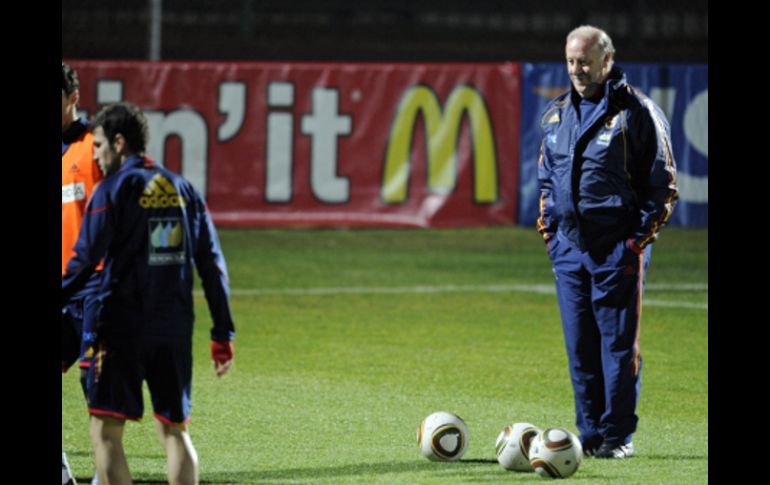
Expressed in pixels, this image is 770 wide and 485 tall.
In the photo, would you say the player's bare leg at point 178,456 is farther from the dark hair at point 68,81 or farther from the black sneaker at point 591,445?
the black sneaker at point 591,445

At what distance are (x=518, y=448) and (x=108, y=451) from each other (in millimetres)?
2418

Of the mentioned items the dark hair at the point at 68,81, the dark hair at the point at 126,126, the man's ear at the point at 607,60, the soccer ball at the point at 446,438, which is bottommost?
the soccer ball at the point at 446,438

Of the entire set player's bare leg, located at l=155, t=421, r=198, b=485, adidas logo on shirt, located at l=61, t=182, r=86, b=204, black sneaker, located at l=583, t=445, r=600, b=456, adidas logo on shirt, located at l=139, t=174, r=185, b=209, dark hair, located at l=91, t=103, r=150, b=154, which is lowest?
black sneaker, located at l=583, t=445, r=600, b=456

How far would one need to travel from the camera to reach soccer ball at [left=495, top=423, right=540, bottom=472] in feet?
25.8

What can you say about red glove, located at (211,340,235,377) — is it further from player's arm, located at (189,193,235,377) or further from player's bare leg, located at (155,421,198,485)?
player's bare leg, located at (155,421,198,485)

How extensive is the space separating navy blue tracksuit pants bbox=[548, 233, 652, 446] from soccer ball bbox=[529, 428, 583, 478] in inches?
23.2

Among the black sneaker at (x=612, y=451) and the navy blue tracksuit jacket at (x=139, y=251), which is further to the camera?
the black sneaker at (x=612, y=451)

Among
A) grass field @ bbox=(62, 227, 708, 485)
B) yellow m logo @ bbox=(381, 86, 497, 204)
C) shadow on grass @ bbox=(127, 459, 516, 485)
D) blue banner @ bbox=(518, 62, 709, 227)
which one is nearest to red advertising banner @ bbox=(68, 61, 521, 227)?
yellow m logo @ bbox=(381, 86, 497, 204)

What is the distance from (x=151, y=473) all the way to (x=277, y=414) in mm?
1896

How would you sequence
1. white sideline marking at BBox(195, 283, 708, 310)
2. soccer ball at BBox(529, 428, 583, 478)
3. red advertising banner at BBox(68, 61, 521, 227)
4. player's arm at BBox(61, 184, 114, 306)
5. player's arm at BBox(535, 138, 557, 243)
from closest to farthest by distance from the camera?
1. player's arm at BBox(61, 184, 114, 306)
2. soccer ball at BBox(529, 428, 583, 478)
3. player's arm at BBox(535, 138, 557, 243)
4. white sideline marking at BBox(195, 283, 708, 310)
5. red advertising banner at BBox(68, 61, 521, 227)

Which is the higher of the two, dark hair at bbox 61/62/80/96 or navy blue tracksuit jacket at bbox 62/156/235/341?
dark hair at bbox 61/62/80/96

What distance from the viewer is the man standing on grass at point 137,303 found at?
6184 mm

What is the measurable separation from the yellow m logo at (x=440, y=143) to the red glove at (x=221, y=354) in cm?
1479

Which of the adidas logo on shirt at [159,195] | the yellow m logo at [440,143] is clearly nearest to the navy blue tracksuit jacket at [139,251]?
the adidas logo on shirt at [159,195]
